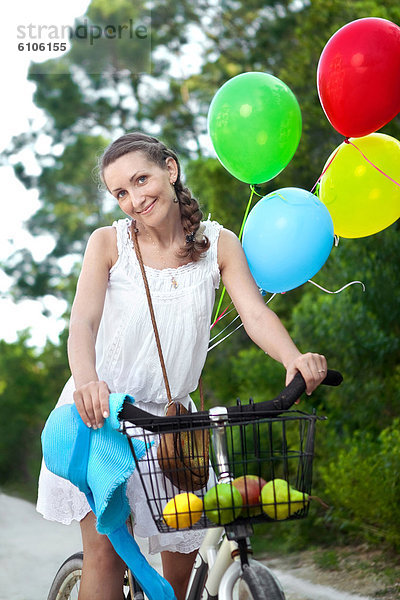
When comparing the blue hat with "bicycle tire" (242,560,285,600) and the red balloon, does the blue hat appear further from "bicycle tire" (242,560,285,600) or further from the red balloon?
the red balloon

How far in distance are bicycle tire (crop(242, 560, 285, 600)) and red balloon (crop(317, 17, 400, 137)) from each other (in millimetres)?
1792

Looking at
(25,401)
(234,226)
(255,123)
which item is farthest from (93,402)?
(25,401)

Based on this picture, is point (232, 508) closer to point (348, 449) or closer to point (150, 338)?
point (150, 338)

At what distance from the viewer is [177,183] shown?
2.38 meters

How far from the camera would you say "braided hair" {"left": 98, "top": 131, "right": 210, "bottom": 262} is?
2216 mm

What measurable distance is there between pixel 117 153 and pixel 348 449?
11.5ft

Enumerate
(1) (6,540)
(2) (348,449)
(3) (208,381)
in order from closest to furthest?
1. (2) (348,449)
2. (1) (6,540)
3. (3) (208,381)

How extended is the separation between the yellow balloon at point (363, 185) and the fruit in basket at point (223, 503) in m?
1.65

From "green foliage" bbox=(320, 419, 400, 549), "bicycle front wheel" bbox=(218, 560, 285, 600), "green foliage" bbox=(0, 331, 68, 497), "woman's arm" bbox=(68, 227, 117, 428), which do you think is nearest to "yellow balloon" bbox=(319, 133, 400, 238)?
"woman's arm" bbox=(68, 227, 117, 428)

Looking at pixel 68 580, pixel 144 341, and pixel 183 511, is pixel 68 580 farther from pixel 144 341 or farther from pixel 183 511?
pixel 183 511

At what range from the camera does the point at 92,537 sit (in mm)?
2168

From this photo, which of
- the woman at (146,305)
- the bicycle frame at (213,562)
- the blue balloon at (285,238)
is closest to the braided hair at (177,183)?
the woman at (146,305)

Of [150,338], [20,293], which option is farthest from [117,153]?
[20,293]

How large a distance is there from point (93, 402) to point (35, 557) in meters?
4.79
